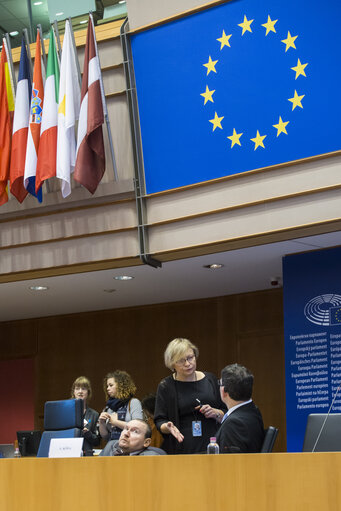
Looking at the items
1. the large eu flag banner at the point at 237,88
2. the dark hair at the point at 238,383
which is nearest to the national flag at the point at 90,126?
the large eu flag banner at the point at 237,88

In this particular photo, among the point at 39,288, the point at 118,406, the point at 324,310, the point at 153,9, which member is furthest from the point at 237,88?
the point at 39,288

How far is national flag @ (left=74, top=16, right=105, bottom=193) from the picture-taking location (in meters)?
7.58

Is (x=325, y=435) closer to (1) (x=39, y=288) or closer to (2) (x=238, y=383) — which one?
(2) (x=238, y=383)

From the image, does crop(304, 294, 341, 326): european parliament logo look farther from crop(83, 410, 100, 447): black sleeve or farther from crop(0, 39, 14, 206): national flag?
crop(0, 39, 14, 206): national flag

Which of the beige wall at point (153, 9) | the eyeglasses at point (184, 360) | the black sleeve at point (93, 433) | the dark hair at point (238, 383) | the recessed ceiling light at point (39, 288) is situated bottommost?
the black sleeve at point (93, 433)

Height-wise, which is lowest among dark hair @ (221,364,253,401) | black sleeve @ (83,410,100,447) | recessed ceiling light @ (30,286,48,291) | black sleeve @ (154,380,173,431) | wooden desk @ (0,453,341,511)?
black sleeve @ (83,410,100,447)

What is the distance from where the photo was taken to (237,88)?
715 cm

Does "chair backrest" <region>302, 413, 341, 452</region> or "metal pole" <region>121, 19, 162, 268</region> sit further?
"metal pole" <region>121, 19, 162, 268</region>

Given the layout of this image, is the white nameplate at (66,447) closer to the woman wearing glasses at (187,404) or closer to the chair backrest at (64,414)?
the woman wearing glasses at (187,404)

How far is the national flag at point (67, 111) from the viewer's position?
25.4 feet

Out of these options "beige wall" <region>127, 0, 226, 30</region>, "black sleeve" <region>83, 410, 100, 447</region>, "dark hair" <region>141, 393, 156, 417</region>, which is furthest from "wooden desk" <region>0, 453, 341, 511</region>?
"beige wall" <region>127, 0, 226, 30</region>

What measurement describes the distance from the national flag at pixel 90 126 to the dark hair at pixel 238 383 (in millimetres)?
3127

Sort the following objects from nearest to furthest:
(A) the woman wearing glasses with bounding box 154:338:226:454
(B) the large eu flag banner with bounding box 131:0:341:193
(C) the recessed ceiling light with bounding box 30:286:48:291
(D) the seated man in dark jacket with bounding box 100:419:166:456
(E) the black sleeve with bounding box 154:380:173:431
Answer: (D) the seated man in dark jacket with bounding box 100:419:166:456 → (A) the woman wearing glasses with bounding box 154:338:226:454 → (E) the black sleeve with bounding box 154:380:173:431 → (B) the large eu flag banner with bounding box 131:0:341:193 → (C) the recessed ceiling light with bounding box 30:286:48:291

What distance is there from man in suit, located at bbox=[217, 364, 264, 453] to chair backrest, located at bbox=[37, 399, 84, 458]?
2199mm
